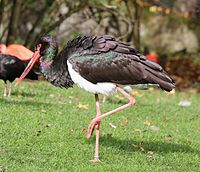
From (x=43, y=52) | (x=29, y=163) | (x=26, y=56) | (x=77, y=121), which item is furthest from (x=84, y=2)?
(x=29, y=163)

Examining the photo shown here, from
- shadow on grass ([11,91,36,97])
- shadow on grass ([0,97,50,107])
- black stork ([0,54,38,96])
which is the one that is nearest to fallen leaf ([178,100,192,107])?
shadow on grass ([11,91,36,97])

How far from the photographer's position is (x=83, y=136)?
9.12 meters

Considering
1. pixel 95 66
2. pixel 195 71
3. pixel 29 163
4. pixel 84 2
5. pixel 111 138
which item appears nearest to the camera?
pixel 29 163

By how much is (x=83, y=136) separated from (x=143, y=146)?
2.93ft

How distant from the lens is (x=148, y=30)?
22.3 metres

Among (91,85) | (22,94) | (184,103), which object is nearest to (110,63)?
(91,85)

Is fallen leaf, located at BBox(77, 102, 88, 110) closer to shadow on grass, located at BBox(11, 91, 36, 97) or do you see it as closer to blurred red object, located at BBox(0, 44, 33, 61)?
shadow on grass, located at BBox(11, 91, 36, 97)

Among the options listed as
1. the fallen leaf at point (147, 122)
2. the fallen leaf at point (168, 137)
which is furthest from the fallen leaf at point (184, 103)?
the fallen leaf at point (168, 137)

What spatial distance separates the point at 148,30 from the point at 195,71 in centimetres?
277

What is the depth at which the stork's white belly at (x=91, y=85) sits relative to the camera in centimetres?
791

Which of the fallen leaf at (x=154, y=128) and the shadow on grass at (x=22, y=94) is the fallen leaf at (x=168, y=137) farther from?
the shadow on grass at (x=22, y=94)

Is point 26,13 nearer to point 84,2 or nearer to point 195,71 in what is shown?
point 84,2

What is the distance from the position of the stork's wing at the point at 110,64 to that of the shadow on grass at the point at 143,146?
1118 millimetres

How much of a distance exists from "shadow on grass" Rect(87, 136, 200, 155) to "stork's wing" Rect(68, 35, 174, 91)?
1.12 meters
